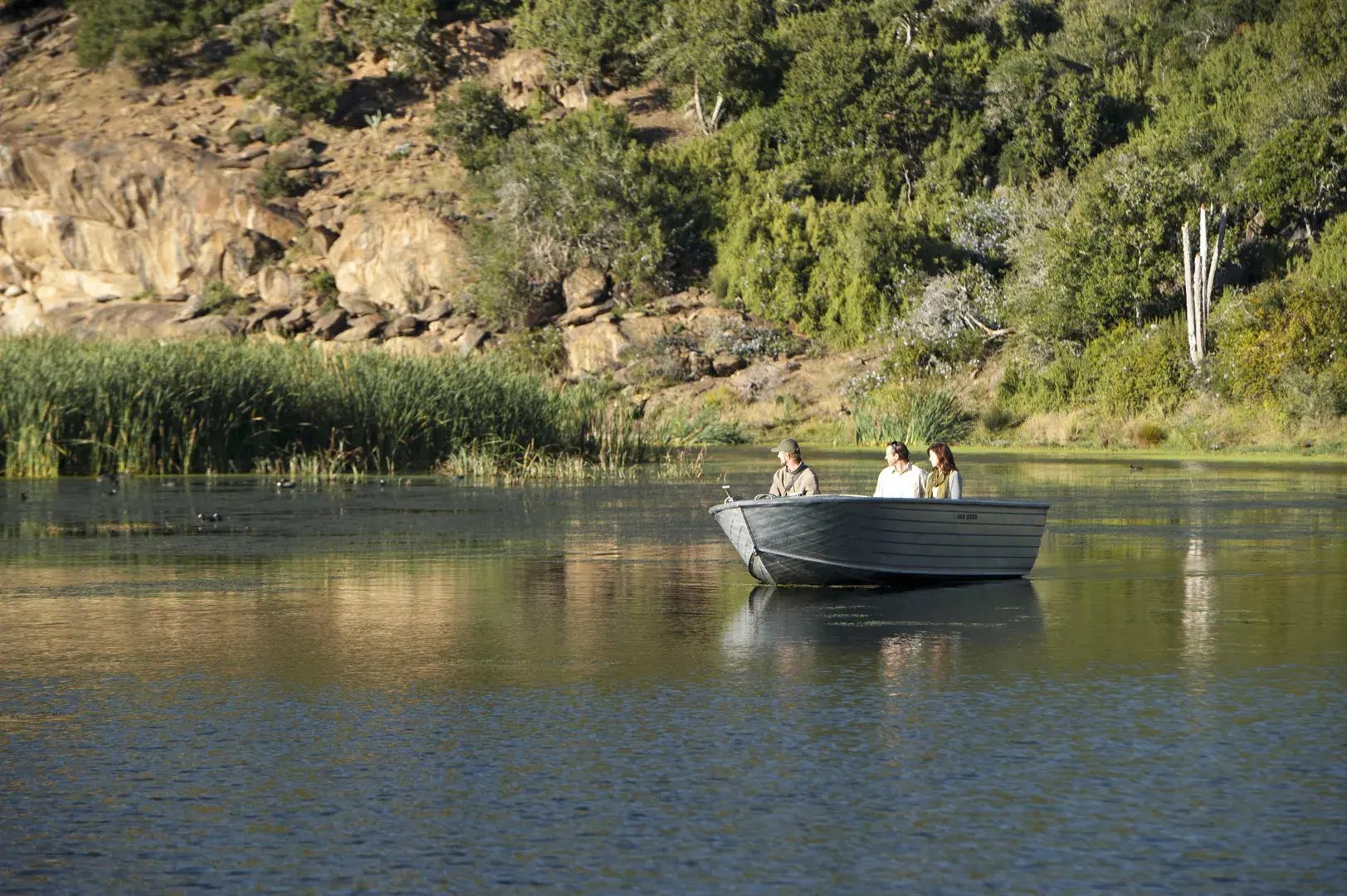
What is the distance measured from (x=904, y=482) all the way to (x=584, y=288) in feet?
179

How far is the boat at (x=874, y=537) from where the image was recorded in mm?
16094

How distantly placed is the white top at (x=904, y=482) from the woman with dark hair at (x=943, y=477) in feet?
0.36

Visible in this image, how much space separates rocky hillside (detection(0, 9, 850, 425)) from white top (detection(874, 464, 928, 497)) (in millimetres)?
48551

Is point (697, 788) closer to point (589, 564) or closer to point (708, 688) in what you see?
point (708, 688)

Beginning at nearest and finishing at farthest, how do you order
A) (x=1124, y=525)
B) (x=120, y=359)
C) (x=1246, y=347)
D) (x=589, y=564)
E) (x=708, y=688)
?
(x=708, y=688)
(x=589, y=564)
(x=1124, y=525)
(x=120, y=359)
(x=1246, y=347)

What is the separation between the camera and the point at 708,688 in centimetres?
1119

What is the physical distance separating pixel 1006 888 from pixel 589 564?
12462 millimetres

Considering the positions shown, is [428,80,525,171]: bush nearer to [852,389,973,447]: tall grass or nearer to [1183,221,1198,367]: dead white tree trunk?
[852,389,973,447]: tall grass

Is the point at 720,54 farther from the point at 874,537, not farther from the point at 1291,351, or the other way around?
the point at 874,537

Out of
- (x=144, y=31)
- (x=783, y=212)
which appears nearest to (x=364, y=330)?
(x=783, y=212)

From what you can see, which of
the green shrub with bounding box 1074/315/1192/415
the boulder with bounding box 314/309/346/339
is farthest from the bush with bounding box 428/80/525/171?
the green shrub with bounding box 1074/315/1192/415

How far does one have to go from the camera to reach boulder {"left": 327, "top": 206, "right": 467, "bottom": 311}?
7488 centimetres

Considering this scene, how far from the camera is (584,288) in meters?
71.2

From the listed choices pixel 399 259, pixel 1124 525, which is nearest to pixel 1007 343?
pixel 399 259
